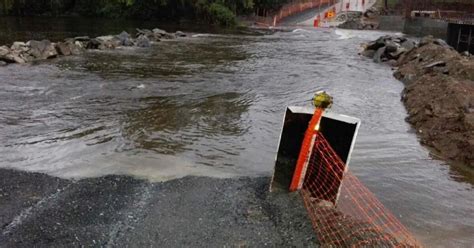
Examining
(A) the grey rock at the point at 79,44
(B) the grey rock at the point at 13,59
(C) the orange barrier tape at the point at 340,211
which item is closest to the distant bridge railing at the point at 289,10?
(A) the grey rock at the point at 79,44

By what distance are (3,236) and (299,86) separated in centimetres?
1168

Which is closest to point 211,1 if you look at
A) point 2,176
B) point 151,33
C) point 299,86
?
point 151,33

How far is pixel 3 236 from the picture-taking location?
5.09 meters

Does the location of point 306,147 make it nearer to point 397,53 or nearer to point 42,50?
point 42,50

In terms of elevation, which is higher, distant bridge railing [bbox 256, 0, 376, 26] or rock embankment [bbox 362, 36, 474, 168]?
distant bridge railing [bbox 256, 0, 376, 26]

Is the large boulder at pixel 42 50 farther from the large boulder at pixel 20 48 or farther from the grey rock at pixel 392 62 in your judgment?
the grey rock at pixel 392 62

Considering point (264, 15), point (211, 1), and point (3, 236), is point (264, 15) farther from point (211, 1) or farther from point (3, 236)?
point (3, 236)

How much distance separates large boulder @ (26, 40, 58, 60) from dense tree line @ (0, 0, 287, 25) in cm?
2444

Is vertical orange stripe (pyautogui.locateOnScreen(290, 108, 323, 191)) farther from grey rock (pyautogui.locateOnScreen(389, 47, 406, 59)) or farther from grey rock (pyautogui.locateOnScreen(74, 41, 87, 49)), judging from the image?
grey rock (pyautogui.locateOnScreen(74, 41, 87, 49))

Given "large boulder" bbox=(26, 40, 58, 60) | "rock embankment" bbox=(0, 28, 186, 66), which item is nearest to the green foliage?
"rock embankment" bbox=(0, 28, 186, 66)

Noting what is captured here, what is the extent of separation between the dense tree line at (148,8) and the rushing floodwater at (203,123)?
2394 cm

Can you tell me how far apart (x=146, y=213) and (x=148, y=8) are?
4376 centimetres

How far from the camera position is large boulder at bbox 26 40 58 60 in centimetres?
1895

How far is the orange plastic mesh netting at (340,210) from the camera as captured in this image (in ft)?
17.5
